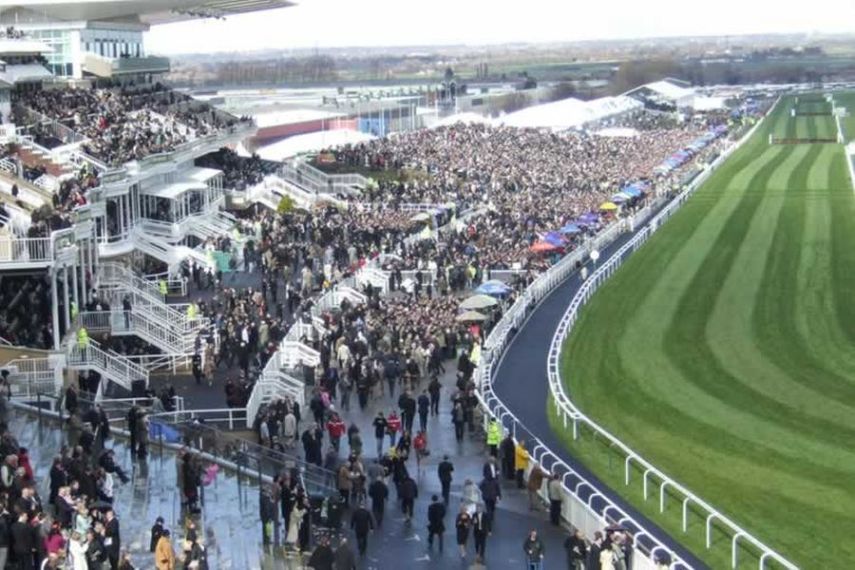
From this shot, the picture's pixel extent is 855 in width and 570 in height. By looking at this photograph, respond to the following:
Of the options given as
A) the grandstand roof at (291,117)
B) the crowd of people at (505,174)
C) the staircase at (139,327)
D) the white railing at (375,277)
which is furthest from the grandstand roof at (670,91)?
the staircase at (139,327)

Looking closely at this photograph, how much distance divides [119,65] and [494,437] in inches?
1405

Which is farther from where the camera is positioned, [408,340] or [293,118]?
[293,118]

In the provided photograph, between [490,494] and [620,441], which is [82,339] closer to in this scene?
[620,441]

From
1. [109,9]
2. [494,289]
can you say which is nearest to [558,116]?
[109,9]

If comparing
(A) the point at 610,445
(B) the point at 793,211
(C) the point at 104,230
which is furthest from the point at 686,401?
(B) the point at 793,211

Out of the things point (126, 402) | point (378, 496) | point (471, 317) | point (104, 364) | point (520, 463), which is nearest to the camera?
point (378, 496)

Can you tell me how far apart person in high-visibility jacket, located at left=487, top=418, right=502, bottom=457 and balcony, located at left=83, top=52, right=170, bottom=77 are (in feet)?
111

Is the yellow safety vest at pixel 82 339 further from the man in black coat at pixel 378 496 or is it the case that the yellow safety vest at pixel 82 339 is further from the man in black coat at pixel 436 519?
the man in black coat at pixel 436 519

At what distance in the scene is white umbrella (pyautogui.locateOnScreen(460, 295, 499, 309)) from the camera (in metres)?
32.5

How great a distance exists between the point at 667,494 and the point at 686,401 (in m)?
6.02

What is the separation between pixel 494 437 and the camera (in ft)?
70.7

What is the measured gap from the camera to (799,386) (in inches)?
1051

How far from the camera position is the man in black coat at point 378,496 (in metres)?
18.5

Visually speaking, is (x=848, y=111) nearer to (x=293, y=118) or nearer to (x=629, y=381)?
(x=293, y=118)
